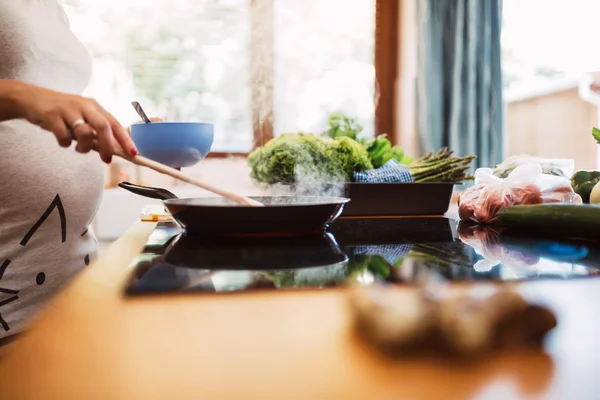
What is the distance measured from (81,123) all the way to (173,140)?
385mm

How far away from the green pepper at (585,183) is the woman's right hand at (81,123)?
928 mm

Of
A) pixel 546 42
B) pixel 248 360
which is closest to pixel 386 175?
pixel 248 360

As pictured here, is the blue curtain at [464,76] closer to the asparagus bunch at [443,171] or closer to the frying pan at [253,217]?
the asparagus bunch at [443,171]

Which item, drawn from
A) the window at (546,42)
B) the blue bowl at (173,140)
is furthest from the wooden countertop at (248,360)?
the window at (546,42)

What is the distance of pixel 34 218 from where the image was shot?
1.00 m

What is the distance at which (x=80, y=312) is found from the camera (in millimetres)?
331

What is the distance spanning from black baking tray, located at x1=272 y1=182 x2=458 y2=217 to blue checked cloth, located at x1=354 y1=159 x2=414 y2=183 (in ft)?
0.18

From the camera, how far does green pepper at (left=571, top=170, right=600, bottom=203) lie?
1.08 metres

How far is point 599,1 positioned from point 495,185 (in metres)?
2.60

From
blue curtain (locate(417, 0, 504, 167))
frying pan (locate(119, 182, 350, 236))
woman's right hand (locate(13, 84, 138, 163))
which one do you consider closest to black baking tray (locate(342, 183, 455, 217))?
frying pan (locate(119, 182, 350, 236))

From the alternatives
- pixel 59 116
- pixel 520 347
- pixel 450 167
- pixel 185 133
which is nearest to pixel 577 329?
pixel 520 347

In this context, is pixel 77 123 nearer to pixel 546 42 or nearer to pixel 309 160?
pixel 309 160

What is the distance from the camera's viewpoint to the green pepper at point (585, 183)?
3.55ft

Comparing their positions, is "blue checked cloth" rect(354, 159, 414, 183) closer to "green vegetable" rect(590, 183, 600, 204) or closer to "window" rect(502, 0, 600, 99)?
"green vegetable" rect(590, 183, 600, 204)
